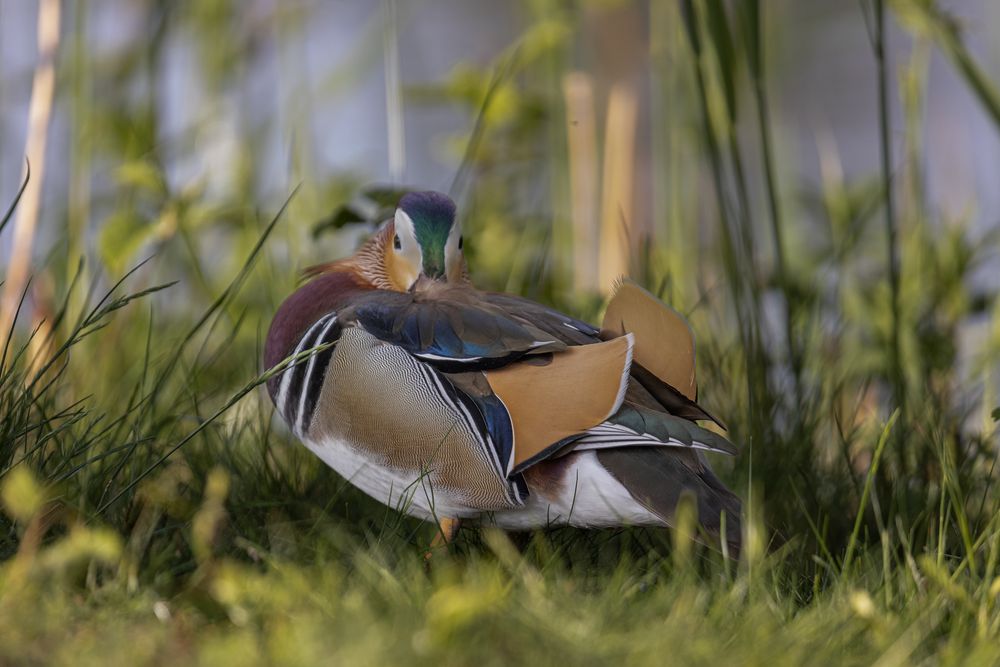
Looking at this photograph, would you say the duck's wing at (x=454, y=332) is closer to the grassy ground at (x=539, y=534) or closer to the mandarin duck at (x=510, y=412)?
the mandarin duck at (x=510, y=412)

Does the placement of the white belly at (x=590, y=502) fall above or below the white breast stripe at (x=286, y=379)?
below

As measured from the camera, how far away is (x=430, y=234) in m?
2.43

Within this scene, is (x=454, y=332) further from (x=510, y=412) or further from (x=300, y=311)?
(x=300, y=311)

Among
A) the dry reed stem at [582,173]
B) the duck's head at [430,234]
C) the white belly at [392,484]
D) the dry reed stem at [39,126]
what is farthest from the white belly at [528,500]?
the dry reed stem at [582,173]

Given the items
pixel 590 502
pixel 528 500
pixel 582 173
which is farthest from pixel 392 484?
pixel 582 173

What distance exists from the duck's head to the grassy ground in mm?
271

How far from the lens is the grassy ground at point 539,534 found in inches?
57.6

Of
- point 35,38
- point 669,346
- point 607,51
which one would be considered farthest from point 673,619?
point 607,51

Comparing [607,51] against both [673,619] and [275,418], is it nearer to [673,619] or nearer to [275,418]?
[275,418]

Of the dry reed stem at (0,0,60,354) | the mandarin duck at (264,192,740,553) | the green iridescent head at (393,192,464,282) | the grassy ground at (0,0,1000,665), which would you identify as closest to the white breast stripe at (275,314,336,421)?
the mandarin duck at (264,192,740,553)

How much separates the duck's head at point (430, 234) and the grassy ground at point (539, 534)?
0.27 metres

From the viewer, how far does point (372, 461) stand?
2.08 metres

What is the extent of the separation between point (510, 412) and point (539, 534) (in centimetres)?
28

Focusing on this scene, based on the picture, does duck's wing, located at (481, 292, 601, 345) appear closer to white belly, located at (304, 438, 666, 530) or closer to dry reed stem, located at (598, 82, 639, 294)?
white belly, located at (304, 438, 666, 530)
